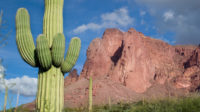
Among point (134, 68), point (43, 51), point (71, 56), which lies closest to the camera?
point (43, 51)

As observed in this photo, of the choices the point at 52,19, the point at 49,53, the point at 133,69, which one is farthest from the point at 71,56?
the point at 133,69

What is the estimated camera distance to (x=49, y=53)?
7.39m

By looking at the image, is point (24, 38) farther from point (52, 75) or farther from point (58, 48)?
point (52, 75)

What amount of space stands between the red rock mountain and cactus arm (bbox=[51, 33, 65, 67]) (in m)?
46.0

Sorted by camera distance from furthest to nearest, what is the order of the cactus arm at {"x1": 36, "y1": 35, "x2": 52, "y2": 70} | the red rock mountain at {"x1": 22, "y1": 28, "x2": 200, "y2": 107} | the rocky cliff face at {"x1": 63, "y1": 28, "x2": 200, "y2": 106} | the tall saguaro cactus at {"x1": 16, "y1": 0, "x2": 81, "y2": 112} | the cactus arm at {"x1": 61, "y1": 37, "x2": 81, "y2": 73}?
the rocky cliff face at {"x1": 63, "y1": 28, "x2": 200, "y2": 106}
the red rock mountain at {"x1": 22, "y1": 28, "x2": 200, "y2": 107}
the cactus arm at {"x1": 61, "y1": 37, "x2": 81, "y2": 73}
the tall saguaro cactus at {"x1": 16, "y1": 0, "x2": 81, "y2": 112}
the cactus arm at {"x1": 36, "y1": 35, "x2": 52, "y2": 70}

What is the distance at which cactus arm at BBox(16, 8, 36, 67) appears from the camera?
745 cm

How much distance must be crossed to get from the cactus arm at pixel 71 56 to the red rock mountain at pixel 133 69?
4549cm

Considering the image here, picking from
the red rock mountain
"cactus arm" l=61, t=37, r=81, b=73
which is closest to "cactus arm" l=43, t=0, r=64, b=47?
"cactus arm" l=61, t=37, r=81, b=73

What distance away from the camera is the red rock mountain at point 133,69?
213 feet

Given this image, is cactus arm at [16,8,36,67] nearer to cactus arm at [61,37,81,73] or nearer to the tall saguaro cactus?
the tall saguaro cactus

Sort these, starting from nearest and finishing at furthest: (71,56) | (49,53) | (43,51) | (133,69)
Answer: (43,51) → (49,53) → (71,56) → (133,69)

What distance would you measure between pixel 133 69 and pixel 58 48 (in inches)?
2614

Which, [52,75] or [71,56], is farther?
[71,56]

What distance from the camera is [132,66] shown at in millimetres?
72938
